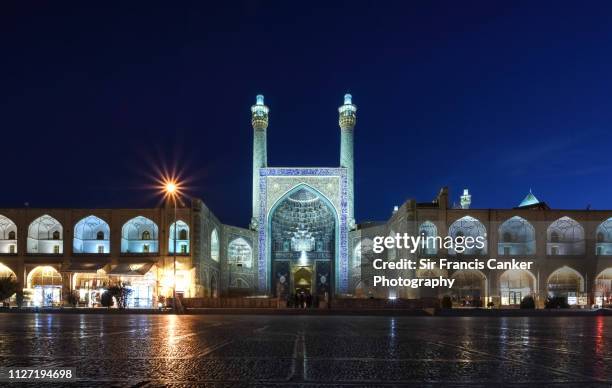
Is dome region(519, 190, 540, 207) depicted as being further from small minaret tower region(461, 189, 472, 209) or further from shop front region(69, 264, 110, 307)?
shop front region(69, 264, 110, 307)

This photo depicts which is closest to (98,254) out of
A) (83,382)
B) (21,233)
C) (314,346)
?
(21,233)

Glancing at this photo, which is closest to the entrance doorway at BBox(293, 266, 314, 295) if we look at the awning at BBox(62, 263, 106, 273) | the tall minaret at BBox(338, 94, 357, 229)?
the tall minaret at BBox(338, 94, 357, 229)

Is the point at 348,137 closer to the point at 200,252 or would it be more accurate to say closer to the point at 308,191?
the point at 308,191

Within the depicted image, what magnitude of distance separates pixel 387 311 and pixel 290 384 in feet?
80.9

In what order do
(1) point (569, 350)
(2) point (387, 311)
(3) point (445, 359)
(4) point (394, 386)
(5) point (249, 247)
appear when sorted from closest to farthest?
(4) point (394, 386) → (3) point (445, 359) → (1) point (569, 350) → (2) point (387, 311) → (5) point (249, 247)

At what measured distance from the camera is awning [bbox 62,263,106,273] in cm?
3647

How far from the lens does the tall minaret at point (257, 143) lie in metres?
48.8

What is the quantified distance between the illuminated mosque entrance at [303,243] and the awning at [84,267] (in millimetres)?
16923

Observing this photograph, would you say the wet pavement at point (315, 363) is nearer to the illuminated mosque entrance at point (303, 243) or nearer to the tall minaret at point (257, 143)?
the tall minaret at point (257, 143)

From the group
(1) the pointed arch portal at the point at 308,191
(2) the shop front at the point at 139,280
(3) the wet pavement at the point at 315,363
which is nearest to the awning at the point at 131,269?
(2) the shop front at the point at 139,280

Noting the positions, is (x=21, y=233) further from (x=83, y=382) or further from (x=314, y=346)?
(x=83, y=382)

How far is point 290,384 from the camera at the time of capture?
161 inches

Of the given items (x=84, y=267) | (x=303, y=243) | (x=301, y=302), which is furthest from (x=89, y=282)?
(x=303, y=243)

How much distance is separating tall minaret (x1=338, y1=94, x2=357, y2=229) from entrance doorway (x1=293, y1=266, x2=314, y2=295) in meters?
7.39
